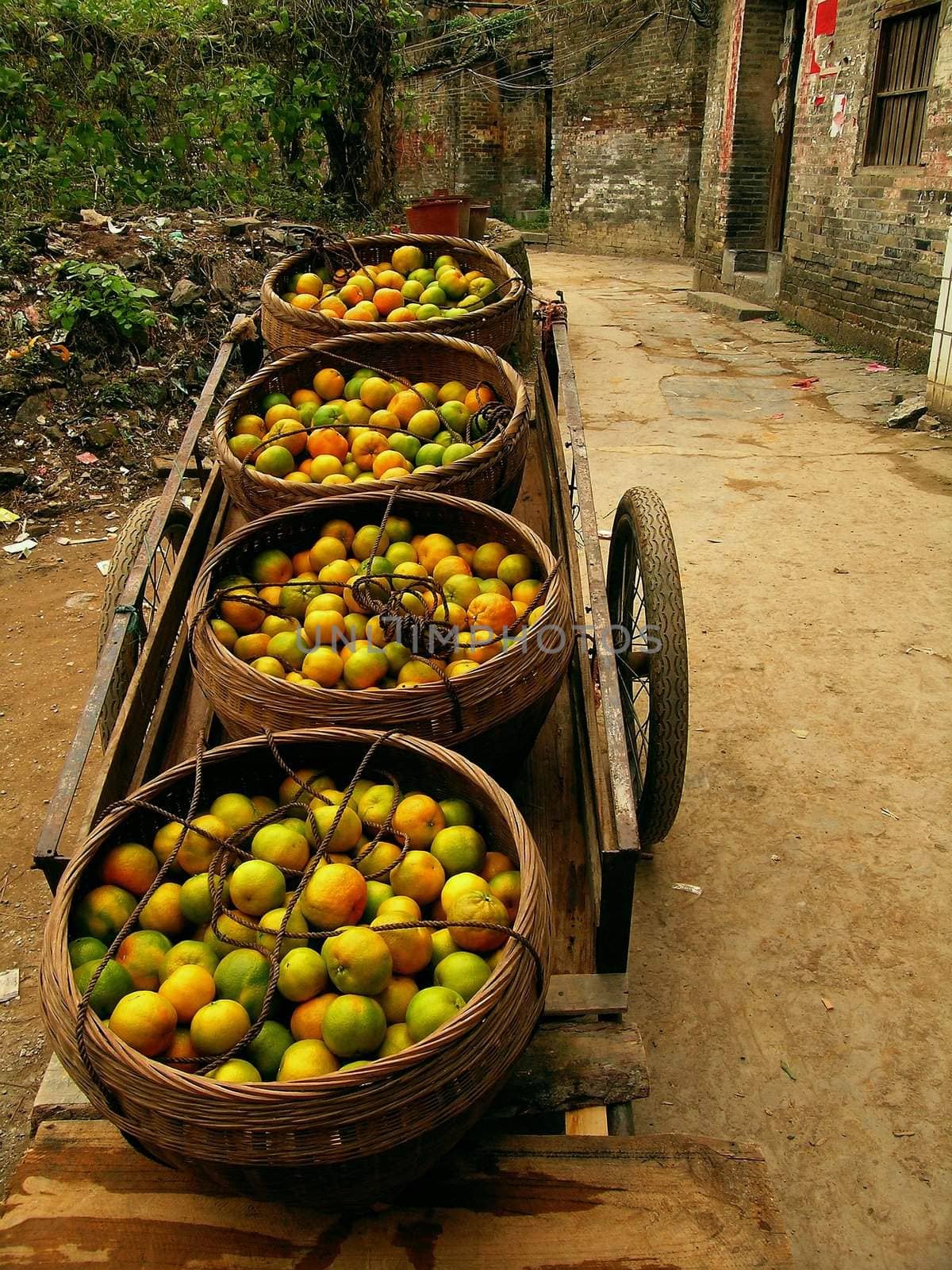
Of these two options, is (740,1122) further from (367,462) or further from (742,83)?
(742,83)

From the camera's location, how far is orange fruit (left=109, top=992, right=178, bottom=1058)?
1.31 metres

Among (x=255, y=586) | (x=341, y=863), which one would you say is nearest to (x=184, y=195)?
(x=255, y=586)

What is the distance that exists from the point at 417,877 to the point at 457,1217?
1.72ft

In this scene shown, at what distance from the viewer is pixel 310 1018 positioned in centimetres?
140

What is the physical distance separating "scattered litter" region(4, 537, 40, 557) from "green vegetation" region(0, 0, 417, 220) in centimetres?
374

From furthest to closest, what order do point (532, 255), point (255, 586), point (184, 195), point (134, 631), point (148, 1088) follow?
point (532, 255) → point (184, 195) → point (134, 631) → point (255, 586) → point (148, 1088)

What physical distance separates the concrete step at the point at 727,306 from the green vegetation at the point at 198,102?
411cm

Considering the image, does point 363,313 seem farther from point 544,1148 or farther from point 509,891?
point 544,1148

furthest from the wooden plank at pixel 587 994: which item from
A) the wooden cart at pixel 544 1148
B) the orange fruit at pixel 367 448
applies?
the orange fruit at pixel 367 448

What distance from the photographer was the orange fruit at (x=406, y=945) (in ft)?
4.80

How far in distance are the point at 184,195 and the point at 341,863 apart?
8.74 meters

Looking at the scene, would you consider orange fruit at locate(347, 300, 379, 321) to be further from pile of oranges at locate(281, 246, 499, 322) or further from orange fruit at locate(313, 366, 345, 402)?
orange fruit at locate(313, 366, 345, 402)

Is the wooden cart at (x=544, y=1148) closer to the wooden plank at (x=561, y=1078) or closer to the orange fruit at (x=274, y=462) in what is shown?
the wooden plank at (x=561, y=1078)

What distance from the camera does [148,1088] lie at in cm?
123
